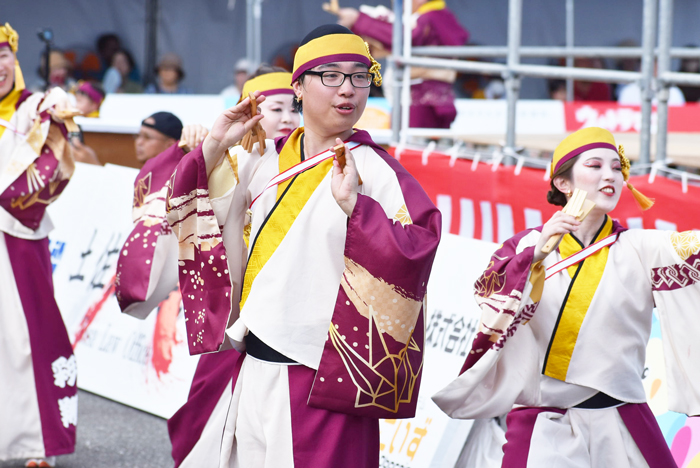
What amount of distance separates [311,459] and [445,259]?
6.21 feet

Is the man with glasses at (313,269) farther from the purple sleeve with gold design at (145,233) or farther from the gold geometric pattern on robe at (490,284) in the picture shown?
the purple sleeve with gold design at (145,233)

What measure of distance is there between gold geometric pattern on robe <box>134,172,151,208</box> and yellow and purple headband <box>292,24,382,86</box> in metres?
1.41

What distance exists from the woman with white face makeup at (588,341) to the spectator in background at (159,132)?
213 centimetres

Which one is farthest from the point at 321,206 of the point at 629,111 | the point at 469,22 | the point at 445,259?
the point at 469,22

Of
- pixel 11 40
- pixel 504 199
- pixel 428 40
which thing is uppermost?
pixel 428 40

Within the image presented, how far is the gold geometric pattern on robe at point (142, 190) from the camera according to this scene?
3746mm

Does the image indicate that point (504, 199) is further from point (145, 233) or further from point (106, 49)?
point (106, 49)

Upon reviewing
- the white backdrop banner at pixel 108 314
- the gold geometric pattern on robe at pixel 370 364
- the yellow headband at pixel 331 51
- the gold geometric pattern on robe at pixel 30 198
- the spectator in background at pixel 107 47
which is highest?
the spectator in background at pixel 107 47

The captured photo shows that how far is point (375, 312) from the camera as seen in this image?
2.33 metres

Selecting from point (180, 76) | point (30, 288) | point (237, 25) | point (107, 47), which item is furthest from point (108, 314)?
point (237, 25)

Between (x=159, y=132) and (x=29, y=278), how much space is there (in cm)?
93

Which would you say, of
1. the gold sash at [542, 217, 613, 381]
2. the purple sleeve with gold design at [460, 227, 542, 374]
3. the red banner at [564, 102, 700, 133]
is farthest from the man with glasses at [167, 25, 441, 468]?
the red banner at [564, 102, 700, 133]

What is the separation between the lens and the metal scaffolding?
14.2 feet

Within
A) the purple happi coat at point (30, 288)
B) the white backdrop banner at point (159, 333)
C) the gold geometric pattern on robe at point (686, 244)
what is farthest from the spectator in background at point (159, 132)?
the gold geometric pattern on robe at point (686, 244)
